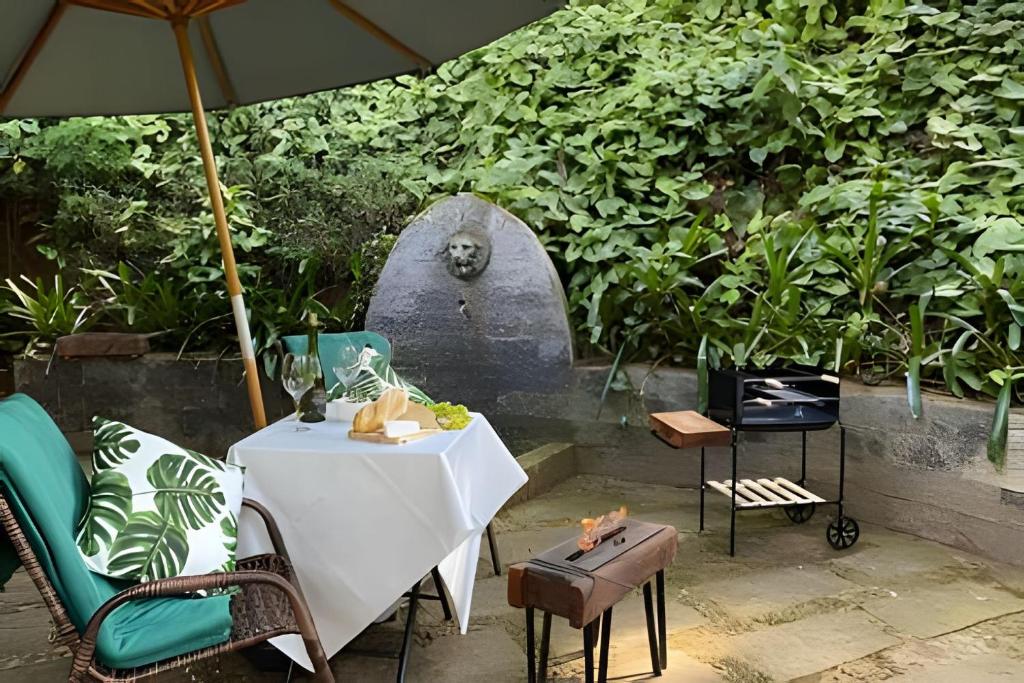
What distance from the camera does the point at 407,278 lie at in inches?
175

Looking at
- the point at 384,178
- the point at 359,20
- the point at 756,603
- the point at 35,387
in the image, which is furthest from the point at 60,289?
the point at 756,603

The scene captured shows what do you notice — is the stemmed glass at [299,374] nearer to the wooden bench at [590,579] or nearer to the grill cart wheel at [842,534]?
the wooden bench at [590,579]

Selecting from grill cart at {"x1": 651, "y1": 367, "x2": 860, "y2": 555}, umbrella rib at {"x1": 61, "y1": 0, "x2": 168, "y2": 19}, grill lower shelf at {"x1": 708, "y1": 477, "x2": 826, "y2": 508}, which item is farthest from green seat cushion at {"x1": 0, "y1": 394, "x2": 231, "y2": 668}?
grill lower shelf at {"x1": 708, "y1": 477, "x2": 826, "y2": 508}

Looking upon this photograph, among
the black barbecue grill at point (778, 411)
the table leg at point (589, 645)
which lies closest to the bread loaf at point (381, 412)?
the table leg at point (589, 645)

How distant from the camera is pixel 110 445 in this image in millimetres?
2016

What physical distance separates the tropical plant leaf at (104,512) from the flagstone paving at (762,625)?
740mm

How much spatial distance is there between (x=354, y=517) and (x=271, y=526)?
0.79 ft

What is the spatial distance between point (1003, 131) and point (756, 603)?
3013mm

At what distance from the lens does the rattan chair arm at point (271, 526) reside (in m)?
2.16

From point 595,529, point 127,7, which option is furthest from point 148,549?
point 127,7

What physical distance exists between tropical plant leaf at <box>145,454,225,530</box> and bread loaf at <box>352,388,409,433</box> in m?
0.43

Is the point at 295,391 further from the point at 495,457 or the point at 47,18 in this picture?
the point at 47,18

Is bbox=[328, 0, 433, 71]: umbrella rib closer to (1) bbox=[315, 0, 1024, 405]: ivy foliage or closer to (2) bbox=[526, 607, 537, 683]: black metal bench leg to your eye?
(1) bbox=[315, 0, 1024, 405]: ivy foliage

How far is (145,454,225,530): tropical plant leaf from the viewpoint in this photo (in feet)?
6.50
